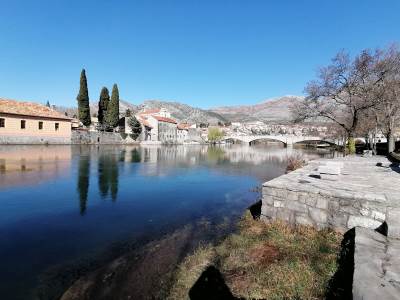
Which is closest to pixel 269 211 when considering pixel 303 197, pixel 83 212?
pixel 303 197

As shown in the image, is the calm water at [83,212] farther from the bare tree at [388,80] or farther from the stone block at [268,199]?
the bare tree at [388,80]

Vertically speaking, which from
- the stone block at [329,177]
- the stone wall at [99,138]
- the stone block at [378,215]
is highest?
the stone wall at [99,138]

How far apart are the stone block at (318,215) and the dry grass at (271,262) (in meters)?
0.27

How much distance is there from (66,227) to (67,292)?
3.79 metres

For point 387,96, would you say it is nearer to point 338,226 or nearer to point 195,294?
point 338,226

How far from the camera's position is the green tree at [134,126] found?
70.5 m

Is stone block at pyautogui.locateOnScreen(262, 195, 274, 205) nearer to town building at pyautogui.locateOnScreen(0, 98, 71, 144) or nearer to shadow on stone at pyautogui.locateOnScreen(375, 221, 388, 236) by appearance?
shadow on stone at pyautogui.locateOnScreen(375, 221, 388, 236)

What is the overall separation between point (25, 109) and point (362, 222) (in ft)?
178

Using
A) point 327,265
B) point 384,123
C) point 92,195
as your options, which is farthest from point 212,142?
point 327,265

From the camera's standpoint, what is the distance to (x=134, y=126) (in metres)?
71.0

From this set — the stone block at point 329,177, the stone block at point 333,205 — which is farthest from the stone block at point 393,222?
the stone block at point 329,177

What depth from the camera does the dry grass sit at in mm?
4559

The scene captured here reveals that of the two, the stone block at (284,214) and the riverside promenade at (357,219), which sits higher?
the riverside promenade at (357,219)

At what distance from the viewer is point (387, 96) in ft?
87.6
